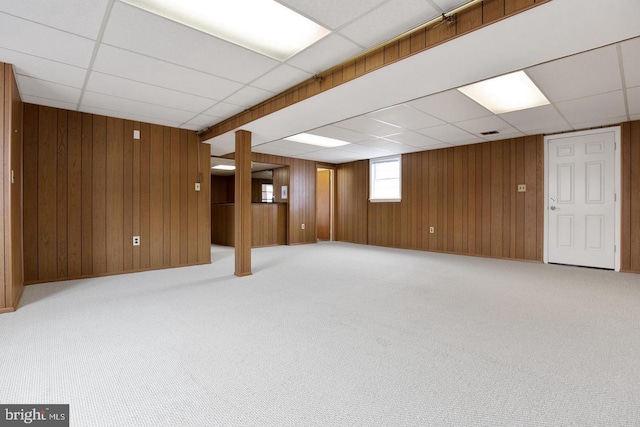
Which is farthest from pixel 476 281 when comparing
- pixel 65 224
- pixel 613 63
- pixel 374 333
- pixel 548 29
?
→ pixel 65 224

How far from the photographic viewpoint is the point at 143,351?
2008 millimetres

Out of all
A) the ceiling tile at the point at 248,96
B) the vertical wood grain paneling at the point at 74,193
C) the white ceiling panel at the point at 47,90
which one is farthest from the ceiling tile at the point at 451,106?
the vertical wood grain paneling at the point at 74,193

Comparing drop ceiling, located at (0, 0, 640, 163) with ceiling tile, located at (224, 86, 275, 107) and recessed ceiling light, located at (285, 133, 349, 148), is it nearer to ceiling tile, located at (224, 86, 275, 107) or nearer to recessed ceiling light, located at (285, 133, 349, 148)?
ceiling tile, located at (224, 86, 275, 107)

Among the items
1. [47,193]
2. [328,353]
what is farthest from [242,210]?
[328,353]

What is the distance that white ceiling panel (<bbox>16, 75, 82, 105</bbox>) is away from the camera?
3.16m

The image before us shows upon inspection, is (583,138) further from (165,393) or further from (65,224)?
(65,224)

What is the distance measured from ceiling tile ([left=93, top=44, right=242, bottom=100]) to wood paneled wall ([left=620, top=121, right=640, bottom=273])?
18.0 feet

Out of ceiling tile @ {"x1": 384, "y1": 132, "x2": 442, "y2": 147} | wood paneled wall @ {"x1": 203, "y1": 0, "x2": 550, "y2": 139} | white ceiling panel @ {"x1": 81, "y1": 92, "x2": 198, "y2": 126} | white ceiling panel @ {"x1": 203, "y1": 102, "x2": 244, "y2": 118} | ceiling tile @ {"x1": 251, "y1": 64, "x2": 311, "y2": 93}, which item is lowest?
wood paneled wall @ {"x1": 203, "y1": 0, "x2": 550, "y2": 139}

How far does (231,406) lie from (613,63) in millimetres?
3967

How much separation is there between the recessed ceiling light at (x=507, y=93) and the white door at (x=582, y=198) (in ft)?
5.91

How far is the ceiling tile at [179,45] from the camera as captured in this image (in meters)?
2.17

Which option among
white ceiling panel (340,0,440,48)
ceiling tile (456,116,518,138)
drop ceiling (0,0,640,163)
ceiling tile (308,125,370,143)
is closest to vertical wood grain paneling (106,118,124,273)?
drop ceiling (0,0,640,163)

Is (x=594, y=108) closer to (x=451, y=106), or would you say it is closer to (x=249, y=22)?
(x=451, y=106)

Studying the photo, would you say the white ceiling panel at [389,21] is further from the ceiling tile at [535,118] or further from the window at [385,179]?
the window at [385,179]
